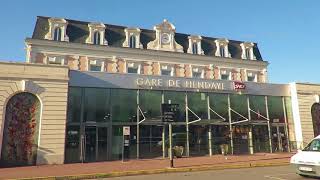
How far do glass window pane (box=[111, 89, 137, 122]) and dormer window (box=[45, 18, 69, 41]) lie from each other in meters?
12.2

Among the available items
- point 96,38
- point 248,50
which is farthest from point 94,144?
point 248,50

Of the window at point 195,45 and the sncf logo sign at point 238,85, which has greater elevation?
the window at point 195,45

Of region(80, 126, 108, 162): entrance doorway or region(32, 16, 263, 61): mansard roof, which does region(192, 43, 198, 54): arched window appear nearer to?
region(32, 16, 263, 61): mansard roof

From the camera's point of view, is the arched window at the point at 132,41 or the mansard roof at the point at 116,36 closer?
the mansard roof at the point at 116,36

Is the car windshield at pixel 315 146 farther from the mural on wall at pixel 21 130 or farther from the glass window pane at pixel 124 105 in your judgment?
the mural on wall at pixel 21 130

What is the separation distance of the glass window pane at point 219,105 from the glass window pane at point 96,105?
307 inches

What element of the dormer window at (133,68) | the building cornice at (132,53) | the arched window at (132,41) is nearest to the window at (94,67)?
the building cornice at (132,53)

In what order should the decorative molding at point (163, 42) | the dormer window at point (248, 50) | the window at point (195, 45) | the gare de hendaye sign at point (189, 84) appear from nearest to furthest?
the gare de hendaye sign at point (189, 84), the decorative molding at point (163, 42), the window at point (195, 45), the dormer window at point (248, 50)

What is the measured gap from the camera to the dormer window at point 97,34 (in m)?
31.6

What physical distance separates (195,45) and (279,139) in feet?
49.1

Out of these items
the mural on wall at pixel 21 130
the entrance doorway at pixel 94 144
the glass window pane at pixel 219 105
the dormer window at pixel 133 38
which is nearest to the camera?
the mural on wall at pixel 21 130

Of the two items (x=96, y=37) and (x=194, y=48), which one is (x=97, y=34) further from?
(x=194, y=48)

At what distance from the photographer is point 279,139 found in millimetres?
25703

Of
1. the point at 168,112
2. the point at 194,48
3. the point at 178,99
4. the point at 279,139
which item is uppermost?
the point at 194,48
